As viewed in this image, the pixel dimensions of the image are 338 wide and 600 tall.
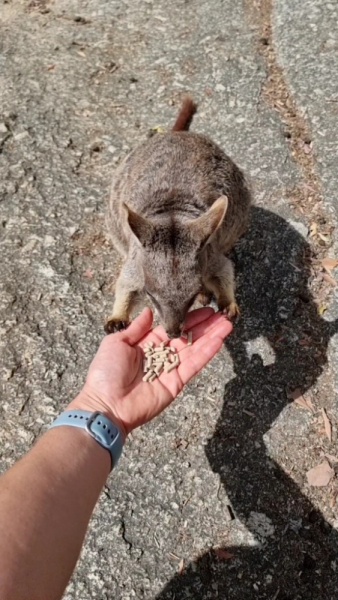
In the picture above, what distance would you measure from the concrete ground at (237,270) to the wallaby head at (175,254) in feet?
2.86

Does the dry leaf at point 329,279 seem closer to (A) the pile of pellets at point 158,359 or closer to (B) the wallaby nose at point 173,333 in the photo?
(A) the pile of pellets at point 158,359

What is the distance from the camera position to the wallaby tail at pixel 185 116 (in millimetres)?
4492

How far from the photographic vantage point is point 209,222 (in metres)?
2.80

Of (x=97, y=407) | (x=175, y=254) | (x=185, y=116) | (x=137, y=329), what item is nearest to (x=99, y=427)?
(x=97, y=407)

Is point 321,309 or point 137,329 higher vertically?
point 137,329

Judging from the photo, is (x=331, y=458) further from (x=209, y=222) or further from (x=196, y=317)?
(x=209, y=222)

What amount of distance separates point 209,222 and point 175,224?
0.18 m

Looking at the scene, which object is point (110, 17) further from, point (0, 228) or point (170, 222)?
point (170, 222)

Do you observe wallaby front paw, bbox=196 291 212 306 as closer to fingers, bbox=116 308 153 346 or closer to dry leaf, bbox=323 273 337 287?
fingers, bbox=116 308 153 346

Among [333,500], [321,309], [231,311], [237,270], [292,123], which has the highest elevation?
[292,123]

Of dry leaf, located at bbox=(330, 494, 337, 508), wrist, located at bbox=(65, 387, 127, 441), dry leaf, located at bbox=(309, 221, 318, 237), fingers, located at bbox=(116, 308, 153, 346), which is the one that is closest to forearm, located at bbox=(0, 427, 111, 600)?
wrist, located at bbox=(65, 387, 127, 441)

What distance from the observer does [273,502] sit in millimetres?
3104

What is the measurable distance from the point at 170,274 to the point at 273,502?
134 cm

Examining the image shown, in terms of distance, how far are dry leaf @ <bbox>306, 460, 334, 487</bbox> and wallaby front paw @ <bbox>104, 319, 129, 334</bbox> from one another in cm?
133
